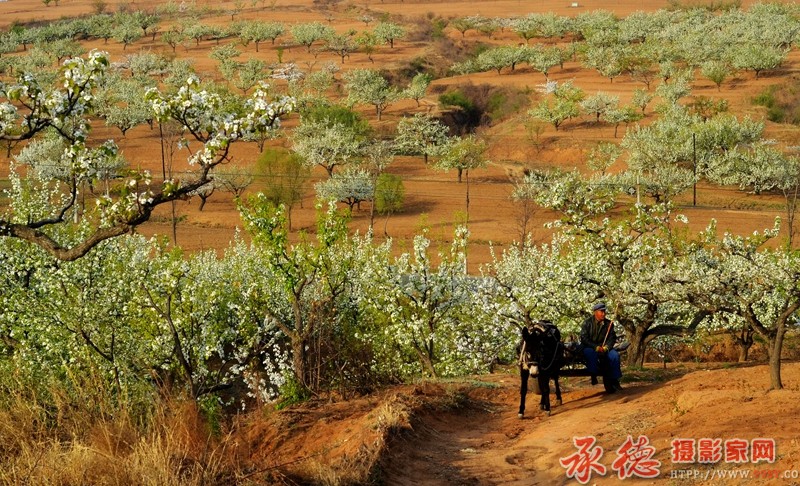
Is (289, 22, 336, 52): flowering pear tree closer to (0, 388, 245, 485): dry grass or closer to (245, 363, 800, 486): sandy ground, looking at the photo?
(245, 363, 800, 486): sandy ground

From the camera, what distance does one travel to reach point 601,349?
14.7 m

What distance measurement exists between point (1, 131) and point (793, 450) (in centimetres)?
973

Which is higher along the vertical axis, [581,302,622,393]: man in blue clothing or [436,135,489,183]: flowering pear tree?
[581,302,622,393]: man in blue clothing

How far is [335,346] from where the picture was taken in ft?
58.9

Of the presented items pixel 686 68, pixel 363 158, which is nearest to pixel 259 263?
pixel 363 158

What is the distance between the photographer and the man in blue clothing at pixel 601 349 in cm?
1476

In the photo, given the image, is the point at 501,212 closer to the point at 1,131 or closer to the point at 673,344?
the point at 673,344

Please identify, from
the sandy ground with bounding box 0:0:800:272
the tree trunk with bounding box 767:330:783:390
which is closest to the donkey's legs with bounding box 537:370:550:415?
the tree trunk with bounding box 767:330:783:390

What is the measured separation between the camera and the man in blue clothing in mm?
14758

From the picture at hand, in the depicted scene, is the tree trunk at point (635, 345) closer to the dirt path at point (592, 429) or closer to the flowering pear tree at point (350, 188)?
the dirt path at point (592, 429)

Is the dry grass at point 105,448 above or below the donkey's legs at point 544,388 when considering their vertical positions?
above

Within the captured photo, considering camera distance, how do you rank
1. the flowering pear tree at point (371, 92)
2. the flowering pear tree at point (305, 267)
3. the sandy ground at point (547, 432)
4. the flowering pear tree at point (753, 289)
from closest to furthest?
the sandy ground at point (547, 432)
the flowering pear tree at point (753, 289)
the flowering pear tree at point (305, 267)
the flowering pear tree at point (371, 92)

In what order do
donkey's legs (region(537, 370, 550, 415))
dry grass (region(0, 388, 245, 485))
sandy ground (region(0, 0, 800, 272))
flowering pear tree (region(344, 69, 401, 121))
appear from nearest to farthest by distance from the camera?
1. dry grass (region(0, 388, 245, 485))
2. donkey's legs (region(537, 370, 550, 415))
3. sandy ground (region(0, 0, 800, 272))
4. flowering pear tree (region(344, 69, 401, 121))

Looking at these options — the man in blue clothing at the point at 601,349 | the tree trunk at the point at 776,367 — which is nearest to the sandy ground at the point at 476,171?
the man in blue clothing at the point at 601,349
